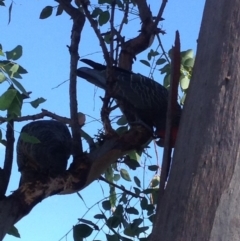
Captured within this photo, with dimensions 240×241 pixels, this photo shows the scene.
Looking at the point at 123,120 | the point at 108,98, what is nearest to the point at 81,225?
the point at 108,98

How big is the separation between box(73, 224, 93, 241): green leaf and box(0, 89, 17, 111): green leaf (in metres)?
0.58

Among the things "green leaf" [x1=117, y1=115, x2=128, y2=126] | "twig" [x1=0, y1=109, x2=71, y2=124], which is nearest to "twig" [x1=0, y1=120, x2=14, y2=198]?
"twig" [x1=0, y1=109, x2=71, y2=124]

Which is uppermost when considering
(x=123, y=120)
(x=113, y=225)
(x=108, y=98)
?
(x=123, y=120)

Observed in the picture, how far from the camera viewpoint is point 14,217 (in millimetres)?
1641

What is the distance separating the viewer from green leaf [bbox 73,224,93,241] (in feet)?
5.89

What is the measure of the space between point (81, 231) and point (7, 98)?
0.60 m

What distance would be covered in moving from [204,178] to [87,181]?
90cm

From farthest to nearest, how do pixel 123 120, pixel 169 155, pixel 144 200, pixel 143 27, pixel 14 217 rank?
pixel 123 120 → pixel 143 27 → pixel 144 200 → pixel 14 217 → pixel 169 155

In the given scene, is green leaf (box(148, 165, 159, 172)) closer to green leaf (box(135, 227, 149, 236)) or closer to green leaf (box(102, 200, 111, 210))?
green leaf (box(102, 200, 111, 210))

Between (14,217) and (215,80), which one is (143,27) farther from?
(215,80)

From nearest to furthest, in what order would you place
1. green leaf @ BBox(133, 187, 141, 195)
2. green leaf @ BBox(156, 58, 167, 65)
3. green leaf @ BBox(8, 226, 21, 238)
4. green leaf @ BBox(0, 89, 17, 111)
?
1. green leaf @ BBox(0, 89, 17, 111)
2. green leaf @ BBox(8, 226, 21, 238)
3. green leaf @ BBox(133, 187, 141, 195)
4. green leaf @ BBox(156, 58, 167, 65)

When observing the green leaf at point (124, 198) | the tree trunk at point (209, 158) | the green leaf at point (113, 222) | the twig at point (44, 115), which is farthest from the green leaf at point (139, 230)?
the tree trunk at point (209, 158)

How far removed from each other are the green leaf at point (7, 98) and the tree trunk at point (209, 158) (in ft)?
1.57

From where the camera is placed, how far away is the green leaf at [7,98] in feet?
4.53
